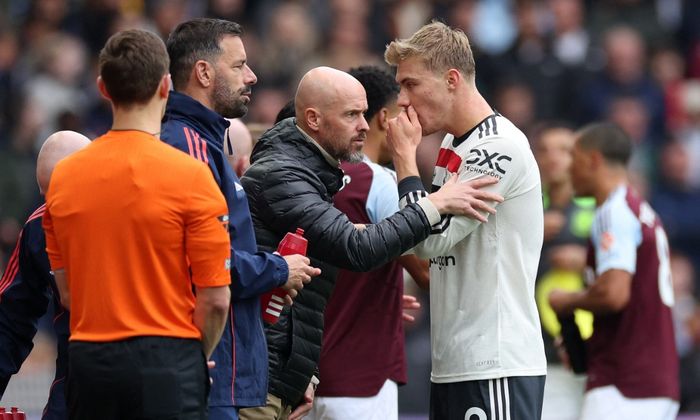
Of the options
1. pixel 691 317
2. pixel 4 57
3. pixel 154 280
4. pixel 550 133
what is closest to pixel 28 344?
pixel 154 280

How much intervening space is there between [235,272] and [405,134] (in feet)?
3.74

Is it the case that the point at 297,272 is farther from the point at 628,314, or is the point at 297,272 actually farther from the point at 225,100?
the point at 628,314

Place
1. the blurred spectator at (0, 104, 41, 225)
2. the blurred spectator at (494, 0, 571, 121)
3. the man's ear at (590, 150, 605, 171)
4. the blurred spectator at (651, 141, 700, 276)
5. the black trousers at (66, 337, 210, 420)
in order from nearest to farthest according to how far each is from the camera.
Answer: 1. the black trousers at (66, 337, 210, 420)
2. the man's ear at (590, 150, 605, 171)
3. the blurred spectator at (0, 104, 41, 225)
4. the blurred spectator at (651, 141, 700, 276)
5. the blurred spectator at (494, 0, 571, 121)

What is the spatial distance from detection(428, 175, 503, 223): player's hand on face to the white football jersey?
5cm

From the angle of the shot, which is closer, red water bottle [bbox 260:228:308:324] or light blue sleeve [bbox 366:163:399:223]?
red water bottle [bbox 260:228:308:324]

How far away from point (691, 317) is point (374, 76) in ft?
19.6

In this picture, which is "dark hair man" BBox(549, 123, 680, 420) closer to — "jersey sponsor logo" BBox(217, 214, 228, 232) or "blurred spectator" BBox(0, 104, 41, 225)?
"jersey sponsor logo" BBox(217, 214, 228, 232)

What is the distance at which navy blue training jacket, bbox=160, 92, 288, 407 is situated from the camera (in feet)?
16.3

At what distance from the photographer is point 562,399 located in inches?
375

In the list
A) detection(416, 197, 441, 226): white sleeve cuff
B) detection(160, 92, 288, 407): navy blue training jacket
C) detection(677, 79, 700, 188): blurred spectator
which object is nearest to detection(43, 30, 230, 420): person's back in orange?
detection(160, 92, 288, 407): navy blue training jacket

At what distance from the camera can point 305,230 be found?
5441mm

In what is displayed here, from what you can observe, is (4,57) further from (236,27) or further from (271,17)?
(236,27)

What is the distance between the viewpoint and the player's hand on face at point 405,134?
562 centimetres

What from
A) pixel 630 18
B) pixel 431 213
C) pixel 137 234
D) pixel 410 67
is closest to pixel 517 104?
pixel 630 18
